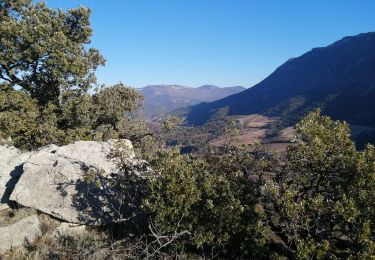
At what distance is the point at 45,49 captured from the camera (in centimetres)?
3841

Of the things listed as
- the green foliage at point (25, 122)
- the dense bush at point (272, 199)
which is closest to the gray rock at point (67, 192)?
the dense bush at point (272, 199)

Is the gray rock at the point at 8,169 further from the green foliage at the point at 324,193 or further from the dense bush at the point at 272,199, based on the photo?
the green foliage at the point at 324,193

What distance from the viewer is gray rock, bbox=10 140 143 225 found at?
22859 millimetres

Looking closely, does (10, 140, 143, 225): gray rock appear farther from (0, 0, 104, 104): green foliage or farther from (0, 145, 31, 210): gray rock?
(0, 0, 104, 104): green foliage

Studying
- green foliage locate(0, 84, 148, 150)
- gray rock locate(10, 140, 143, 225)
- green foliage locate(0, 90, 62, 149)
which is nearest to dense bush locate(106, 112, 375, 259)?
gray rock locate(10, 140, 143, 225)

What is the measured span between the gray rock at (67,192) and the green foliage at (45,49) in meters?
16.7

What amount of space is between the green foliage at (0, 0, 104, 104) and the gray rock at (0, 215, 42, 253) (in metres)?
20.8

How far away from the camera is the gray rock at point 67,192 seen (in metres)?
22.9

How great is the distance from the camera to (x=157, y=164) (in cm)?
1942

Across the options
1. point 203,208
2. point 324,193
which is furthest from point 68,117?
point 324,193

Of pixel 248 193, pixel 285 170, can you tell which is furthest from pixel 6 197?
pixel 285 170

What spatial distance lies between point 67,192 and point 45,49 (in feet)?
66.5

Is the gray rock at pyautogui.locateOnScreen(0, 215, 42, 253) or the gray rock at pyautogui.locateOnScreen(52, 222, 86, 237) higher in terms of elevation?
the gray rock at pyautogui.locateOnScreen(0, 215, 42, 253)

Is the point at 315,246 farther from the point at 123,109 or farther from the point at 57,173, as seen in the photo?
the point at 123,109
